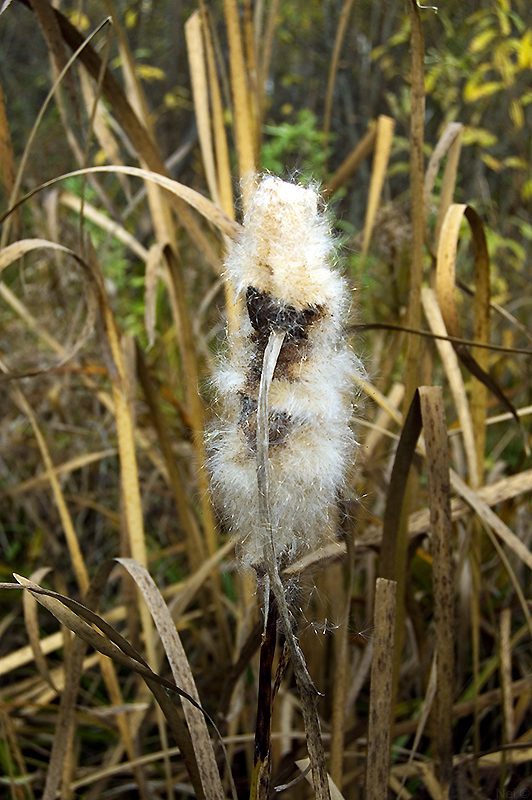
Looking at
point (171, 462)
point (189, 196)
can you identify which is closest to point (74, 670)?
point (171, 462)

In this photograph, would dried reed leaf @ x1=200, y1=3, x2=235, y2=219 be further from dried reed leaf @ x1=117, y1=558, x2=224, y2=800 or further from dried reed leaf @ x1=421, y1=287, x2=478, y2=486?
dried reed leaf @ x1=117, y1=558, x2=224, y2=800

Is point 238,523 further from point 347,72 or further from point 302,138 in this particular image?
point 347,72

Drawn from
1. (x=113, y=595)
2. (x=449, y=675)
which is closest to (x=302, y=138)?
(x=113, y=595)

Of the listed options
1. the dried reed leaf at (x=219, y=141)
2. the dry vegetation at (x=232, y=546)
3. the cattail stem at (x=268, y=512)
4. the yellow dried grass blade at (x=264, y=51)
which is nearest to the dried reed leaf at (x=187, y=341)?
the dry vegetation at (x=232, y=546)

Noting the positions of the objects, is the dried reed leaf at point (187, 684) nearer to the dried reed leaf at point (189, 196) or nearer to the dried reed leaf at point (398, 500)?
the dried reed leaf at point (398, 500)

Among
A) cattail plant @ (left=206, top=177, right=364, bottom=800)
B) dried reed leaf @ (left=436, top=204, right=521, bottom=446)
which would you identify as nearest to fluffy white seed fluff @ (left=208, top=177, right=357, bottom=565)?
cattail plant @ (left=206, top=177, right=364, bottom=800)

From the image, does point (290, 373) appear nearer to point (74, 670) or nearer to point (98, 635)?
point (98, 635)
